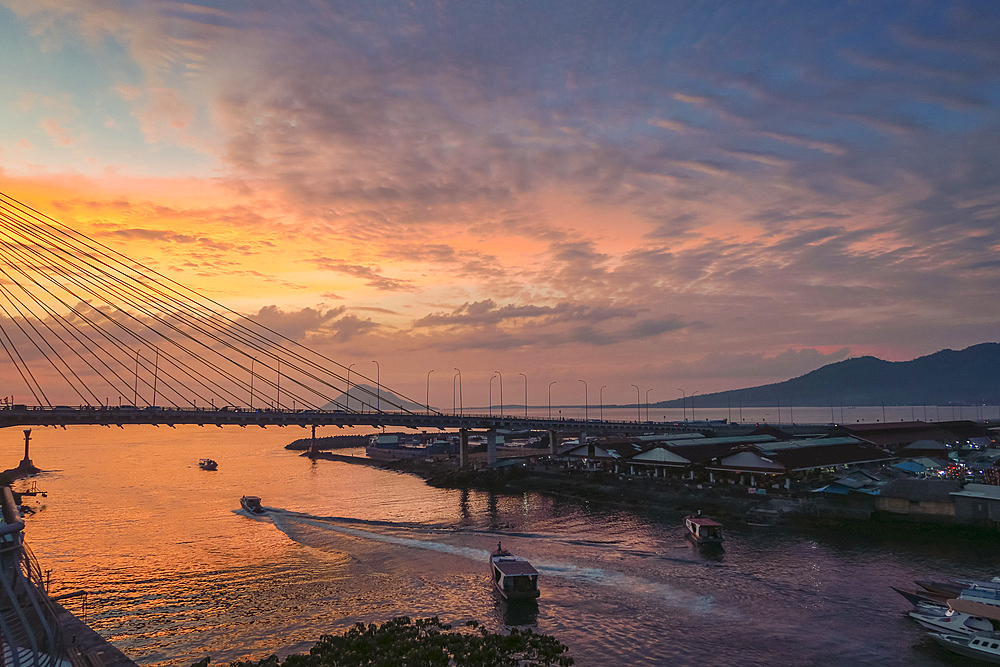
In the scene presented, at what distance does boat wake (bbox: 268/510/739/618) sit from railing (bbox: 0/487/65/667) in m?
26.7

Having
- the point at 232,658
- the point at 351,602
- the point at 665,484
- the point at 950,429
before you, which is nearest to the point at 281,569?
the point at 351,602

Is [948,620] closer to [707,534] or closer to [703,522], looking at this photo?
[707,534]

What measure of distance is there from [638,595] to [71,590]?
37.6 metres

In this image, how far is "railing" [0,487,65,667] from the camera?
12117 millimetres

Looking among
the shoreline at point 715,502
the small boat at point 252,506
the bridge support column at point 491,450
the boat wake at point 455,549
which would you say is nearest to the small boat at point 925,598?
the boat wake at point 455,549

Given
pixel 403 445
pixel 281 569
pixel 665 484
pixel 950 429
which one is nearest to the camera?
pixel 281 569

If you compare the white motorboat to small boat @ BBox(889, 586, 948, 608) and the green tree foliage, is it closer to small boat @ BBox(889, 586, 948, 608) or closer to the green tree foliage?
small boat @ BBox(889, 586, 948, 608)

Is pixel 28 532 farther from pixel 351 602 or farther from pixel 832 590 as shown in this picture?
pixel 832 590

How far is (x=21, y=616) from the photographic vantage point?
1188 cm

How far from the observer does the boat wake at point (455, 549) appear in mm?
32594

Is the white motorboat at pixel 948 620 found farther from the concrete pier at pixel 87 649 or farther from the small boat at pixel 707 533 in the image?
the concrete pier at pixel 87 649

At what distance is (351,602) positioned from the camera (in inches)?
1328

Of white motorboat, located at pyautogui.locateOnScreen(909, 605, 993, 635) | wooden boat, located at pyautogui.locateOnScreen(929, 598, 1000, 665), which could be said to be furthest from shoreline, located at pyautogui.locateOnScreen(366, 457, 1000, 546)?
wooden boat, located at pyautogui.locateOnScreen(929, 598, 1000, 665)

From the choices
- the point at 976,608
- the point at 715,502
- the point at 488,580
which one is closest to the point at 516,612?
the point at 488,580
